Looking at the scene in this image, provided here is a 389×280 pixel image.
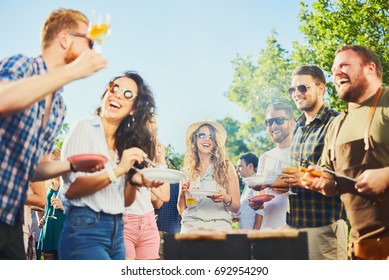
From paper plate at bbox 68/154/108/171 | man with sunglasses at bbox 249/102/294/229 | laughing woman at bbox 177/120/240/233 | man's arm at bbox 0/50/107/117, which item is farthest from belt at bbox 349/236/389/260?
man's arm at bbox 0/50/107/117

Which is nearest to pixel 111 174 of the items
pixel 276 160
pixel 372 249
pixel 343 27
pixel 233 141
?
pixel 233 141

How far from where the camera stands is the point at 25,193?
326 centimetres

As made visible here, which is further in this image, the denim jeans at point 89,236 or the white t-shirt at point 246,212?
the white t-shirt at point 246,212

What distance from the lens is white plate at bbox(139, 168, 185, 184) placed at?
12.1 feet

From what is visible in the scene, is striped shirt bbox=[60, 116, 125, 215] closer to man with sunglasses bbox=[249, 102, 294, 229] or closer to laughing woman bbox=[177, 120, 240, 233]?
laughing woman bbox=[177, 120, 240, 233]

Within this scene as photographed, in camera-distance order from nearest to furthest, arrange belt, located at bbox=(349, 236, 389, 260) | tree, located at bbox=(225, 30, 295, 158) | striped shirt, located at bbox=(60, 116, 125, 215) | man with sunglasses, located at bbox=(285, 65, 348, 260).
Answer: striped shirt, located at bbox=(60, 116, 125, 215) < belt, located at bbox=(349, 236, 389, 260) < man with sunglasses, located at bbox=(285, 65, 348, 260) < tree, located at bbox=(225, 30, 295, 158)

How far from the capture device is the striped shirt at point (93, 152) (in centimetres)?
346

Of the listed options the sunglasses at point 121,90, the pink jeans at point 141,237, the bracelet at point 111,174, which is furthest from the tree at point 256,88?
the bracelet at point 111,174

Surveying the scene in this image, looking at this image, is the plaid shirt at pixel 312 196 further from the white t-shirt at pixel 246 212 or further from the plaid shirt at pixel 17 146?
the plaid shirt at pixel 17 146

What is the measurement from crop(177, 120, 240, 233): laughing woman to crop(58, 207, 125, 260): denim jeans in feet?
2.33

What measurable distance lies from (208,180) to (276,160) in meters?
0.47

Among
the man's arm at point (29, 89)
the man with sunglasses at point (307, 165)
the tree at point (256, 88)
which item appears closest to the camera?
the man's arm at point (29, 89)

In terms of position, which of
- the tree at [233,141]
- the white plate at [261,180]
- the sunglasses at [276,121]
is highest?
the sunglasses at [276,121]

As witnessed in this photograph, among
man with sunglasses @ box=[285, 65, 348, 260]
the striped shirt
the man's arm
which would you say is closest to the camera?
the man's arm
